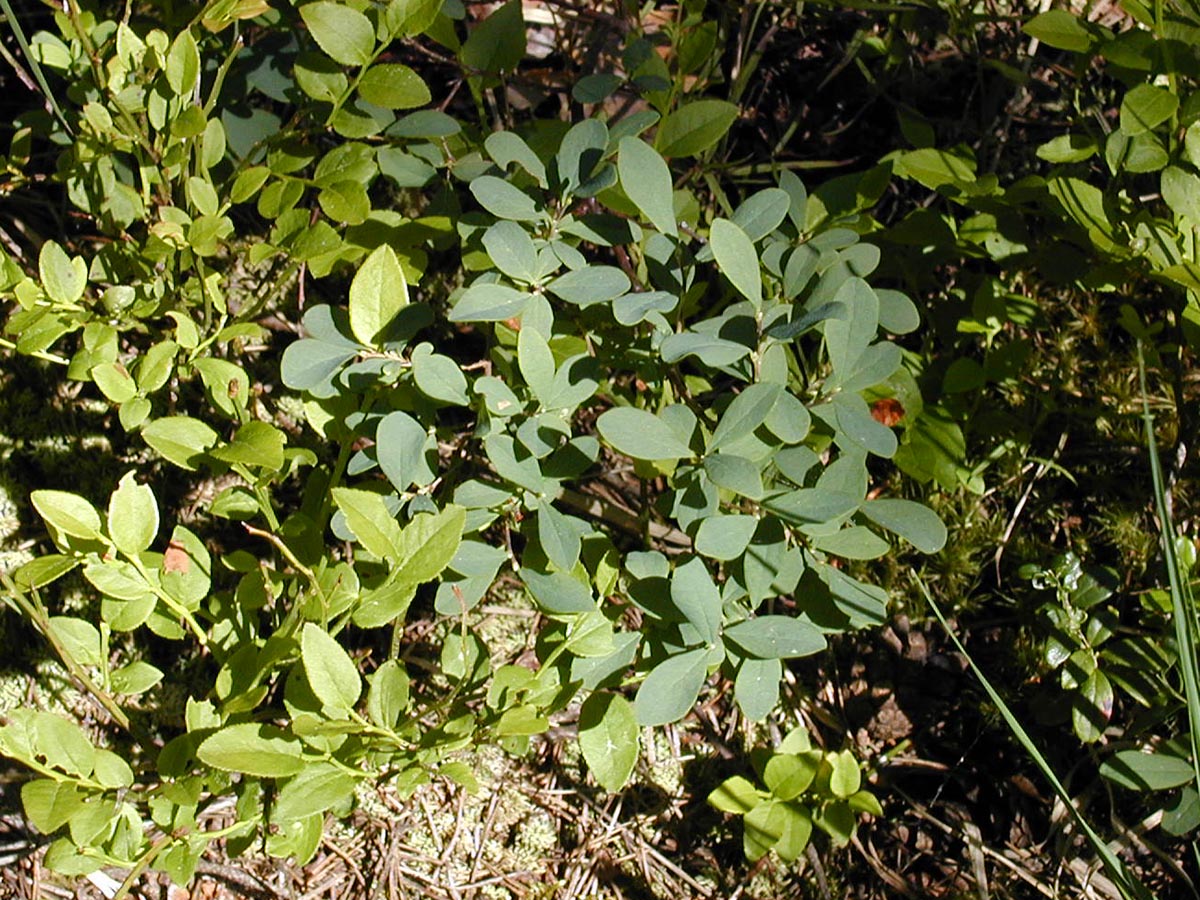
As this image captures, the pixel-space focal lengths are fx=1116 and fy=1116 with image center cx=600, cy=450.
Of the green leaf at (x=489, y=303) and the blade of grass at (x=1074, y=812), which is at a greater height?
the green leaf at (x=489, y=303)

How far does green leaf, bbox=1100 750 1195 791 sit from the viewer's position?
1.56 meters

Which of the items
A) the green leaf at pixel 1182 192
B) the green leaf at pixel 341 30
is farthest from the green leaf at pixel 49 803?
the green leaf at pixel 1182 192

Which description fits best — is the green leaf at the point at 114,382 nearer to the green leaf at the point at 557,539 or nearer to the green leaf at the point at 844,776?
the green leaf at the point at 557,539

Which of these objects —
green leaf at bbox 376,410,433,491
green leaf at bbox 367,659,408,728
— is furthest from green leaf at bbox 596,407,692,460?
green leaf at bbox 367,659,408,728

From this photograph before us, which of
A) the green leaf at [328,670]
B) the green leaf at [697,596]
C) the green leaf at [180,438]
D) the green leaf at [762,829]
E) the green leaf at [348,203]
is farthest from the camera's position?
the green leaf at [762,829]

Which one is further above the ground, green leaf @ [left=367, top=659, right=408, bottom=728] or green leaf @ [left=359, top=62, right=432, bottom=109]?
green leaf @ [left=359, top=62, right=432, bottom=109]

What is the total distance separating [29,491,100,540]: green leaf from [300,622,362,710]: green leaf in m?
0.35

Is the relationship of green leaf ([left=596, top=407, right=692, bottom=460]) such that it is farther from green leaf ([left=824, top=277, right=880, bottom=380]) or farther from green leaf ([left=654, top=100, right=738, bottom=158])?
green leaf ([left=654, top=100, right=738, bottom=158])

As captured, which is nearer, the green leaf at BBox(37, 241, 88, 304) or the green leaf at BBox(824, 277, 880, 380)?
the green leaf at BBox(824, 277, 880, 380)

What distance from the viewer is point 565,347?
4.68 ft

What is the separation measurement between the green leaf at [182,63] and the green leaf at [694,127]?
612 millimetres

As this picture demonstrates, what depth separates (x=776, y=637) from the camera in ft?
4.39

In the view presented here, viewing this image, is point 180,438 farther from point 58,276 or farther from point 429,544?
point 429,544

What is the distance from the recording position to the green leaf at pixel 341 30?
4.62 feet
